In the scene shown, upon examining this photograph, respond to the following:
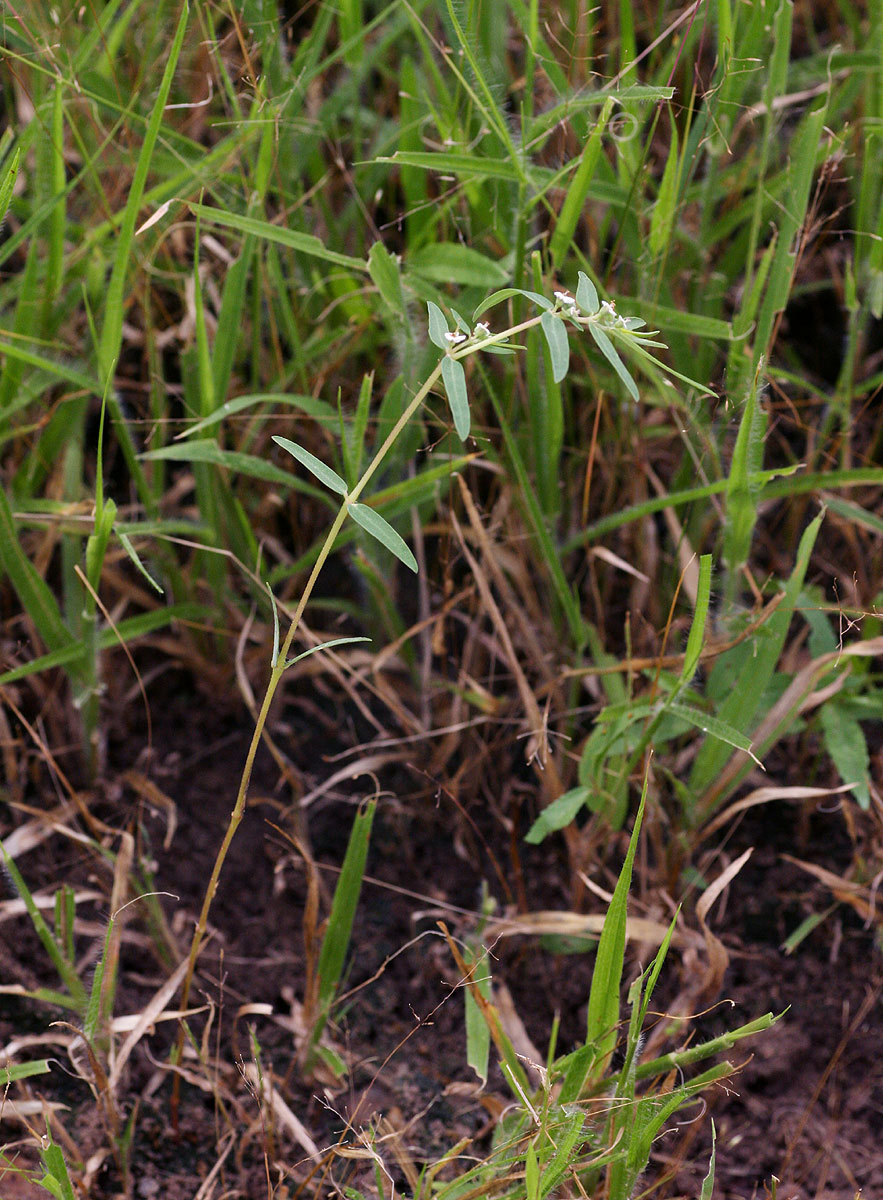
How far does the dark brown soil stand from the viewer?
1009 millimetres

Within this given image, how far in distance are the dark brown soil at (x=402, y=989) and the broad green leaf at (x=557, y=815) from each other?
147 mm

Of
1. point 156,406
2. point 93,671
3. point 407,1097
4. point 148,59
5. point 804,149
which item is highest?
point 148,59

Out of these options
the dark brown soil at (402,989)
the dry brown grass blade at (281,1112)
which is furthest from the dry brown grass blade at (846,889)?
the dry brown grass blade at (281,1112)

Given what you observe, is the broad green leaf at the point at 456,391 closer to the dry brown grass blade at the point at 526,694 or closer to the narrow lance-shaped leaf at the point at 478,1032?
the dry brown grass blade at the point at 526,694

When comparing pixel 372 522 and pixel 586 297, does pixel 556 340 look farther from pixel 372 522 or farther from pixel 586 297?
pixel 372 522

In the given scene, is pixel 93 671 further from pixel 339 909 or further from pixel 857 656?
pixel 857 656

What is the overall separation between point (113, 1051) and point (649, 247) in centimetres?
91

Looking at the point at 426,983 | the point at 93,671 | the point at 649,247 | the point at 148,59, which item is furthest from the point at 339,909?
the point at 148,59

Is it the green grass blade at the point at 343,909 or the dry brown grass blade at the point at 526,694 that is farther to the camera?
the dry brown grass blade at the point at 526,694

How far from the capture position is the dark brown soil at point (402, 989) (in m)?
1.01

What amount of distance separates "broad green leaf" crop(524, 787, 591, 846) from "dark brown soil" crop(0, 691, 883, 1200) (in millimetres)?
147

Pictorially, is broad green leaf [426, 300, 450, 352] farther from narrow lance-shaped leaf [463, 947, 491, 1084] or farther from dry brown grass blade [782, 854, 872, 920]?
dry brown grass blade [782, 854, 872, 920]

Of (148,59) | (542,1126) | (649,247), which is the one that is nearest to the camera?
(542,1126)

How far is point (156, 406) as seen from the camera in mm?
1197
